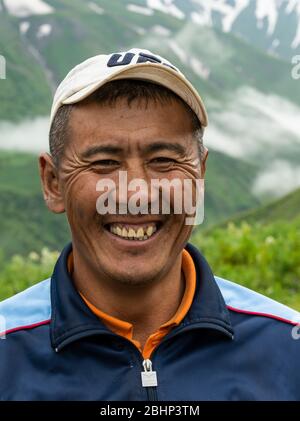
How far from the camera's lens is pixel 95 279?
10.5 feet

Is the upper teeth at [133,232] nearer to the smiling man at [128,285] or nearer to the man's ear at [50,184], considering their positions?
the smiling man at [128,285]

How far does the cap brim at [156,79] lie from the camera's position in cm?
292

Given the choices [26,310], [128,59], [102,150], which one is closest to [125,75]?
[128,59]

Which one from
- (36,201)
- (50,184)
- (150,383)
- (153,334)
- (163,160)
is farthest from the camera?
(36,201)

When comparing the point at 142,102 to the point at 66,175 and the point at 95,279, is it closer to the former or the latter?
the point at 66,175

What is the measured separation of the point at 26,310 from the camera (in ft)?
10.4

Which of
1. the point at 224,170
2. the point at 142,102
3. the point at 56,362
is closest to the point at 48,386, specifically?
the point at 56,362

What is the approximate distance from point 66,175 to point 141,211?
402mm

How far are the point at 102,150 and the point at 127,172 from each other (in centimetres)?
14

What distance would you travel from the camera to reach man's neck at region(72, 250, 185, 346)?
319 centimetres

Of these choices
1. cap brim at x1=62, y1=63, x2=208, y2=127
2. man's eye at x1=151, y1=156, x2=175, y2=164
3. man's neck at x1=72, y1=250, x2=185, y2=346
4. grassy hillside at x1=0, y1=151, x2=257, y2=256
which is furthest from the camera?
grassy hillside at x1=0, y1=151, x2=257, y2=256

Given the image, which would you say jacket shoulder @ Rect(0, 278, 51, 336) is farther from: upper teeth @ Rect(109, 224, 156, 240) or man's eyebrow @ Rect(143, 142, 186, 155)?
man's eyebrow @ Rect(143, 142, 186, 155)

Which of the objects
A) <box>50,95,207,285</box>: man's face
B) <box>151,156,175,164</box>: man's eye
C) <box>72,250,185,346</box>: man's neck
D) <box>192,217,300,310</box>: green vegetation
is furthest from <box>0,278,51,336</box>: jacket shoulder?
A: <box>192,217,300,310</box>: green vegetation

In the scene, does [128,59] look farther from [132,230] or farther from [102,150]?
[132,230]
